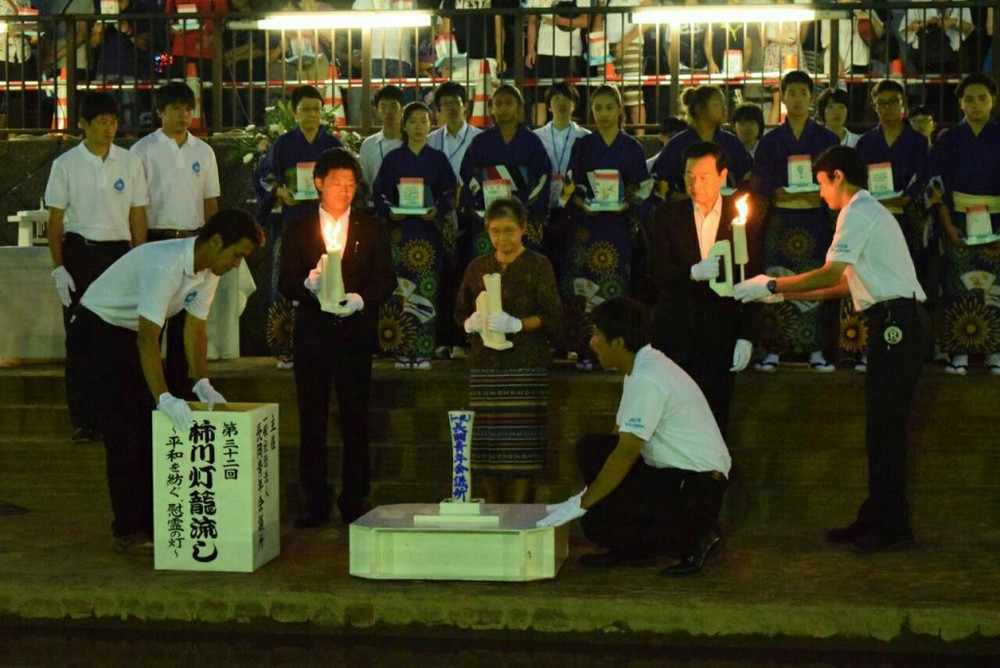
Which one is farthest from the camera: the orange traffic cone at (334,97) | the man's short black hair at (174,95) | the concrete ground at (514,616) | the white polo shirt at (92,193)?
the orange traffic cone at (334,97)

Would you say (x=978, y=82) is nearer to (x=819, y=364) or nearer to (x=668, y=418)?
(x=819, y=364)

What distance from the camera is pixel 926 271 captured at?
8.59 meters

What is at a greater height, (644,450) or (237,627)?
(644,450)

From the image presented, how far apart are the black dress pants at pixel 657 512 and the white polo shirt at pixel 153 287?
1839 millimetres

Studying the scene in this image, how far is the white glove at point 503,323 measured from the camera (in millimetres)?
6293

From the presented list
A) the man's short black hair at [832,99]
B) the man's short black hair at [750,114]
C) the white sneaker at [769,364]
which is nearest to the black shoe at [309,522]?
the white sneaker at [769,364]

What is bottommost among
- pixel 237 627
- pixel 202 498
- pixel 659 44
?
pixel 237 627

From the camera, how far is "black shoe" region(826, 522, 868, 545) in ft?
20.8

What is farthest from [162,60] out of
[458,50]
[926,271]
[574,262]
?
[926,271]

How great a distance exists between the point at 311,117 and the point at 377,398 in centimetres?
175

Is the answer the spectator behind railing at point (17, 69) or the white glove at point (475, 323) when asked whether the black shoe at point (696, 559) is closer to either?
the white glove at point (475, 323)

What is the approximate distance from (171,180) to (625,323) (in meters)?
3.47

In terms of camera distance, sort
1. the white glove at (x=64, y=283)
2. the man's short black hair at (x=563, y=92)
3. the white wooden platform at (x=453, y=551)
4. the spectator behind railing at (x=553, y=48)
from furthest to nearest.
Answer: the spectator behind railing at (x=553, y=48)
the man's short black hair at (x=563, y=92)
the white glove at (x=64, y=283)
the white wooden platform at (x=453, y=551)

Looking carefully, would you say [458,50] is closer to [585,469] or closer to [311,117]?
[311,117]
